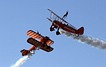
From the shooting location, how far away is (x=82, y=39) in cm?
10450

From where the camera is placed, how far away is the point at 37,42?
100438 millimetres

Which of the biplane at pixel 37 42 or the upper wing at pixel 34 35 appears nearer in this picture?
the biplane at pixel 37 42

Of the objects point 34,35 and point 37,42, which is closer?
point 37,42

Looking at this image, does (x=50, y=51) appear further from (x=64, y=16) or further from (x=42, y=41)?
(x=64, y=16)

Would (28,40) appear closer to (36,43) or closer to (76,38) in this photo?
(36,43)

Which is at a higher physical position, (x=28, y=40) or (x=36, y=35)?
(x=36, y=35)

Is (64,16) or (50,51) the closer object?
(50,51)

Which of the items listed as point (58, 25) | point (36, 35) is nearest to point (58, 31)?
point (58, 25)

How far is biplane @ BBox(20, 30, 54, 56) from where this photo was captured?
99.9 metres

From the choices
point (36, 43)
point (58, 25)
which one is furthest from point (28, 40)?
point (58, 25)

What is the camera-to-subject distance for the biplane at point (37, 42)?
9986 cm

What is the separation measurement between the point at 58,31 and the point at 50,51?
5.99 meters

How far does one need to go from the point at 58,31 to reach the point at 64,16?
304 inches

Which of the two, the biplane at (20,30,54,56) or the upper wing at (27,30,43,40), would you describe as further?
the upper wing at (27,30,43,40)
